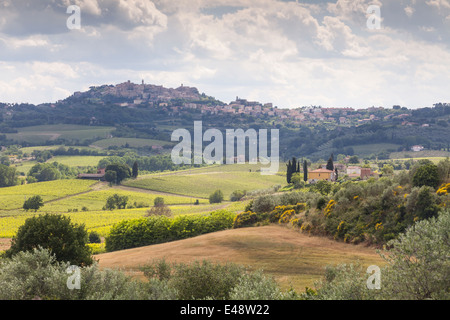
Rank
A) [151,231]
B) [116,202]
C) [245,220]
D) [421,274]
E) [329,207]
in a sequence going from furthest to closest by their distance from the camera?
1. [116,202]
2. [245,220]
3. [151,231]
4. [329,207]
5. [421,274]

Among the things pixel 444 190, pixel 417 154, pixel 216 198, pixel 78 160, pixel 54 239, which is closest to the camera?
pixel 54 239

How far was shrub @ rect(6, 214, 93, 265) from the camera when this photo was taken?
26031mm

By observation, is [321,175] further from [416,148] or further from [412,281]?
[416,148]

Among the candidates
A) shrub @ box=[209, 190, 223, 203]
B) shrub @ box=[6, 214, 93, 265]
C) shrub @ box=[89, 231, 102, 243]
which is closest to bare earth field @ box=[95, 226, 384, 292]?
shrub @ box=[6, 214, 93, 265]

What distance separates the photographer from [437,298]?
1430cm

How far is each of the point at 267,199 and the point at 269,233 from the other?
36.2 feet

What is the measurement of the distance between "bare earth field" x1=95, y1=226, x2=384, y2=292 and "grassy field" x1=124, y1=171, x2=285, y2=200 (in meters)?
71.0

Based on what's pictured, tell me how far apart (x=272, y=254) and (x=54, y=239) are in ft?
46.6

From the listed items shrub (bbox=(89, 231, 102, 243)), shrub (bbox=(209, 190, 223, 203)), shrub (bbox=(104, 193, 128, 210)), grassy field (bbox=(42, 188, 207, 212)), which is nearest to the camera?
shrub (bbox=(89, 231, 102, 243))

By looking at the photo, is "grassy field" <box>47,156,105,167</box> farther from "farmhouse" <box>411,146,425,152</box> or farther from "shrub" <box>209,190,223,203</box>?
"farmhouse" <box>411,146,425,152</box>

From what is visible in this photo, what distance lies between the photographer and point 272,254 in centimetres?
3125

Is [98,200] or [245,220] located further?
[98,200]

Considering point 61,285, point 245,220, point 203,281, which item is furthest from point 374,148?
point 61,285
